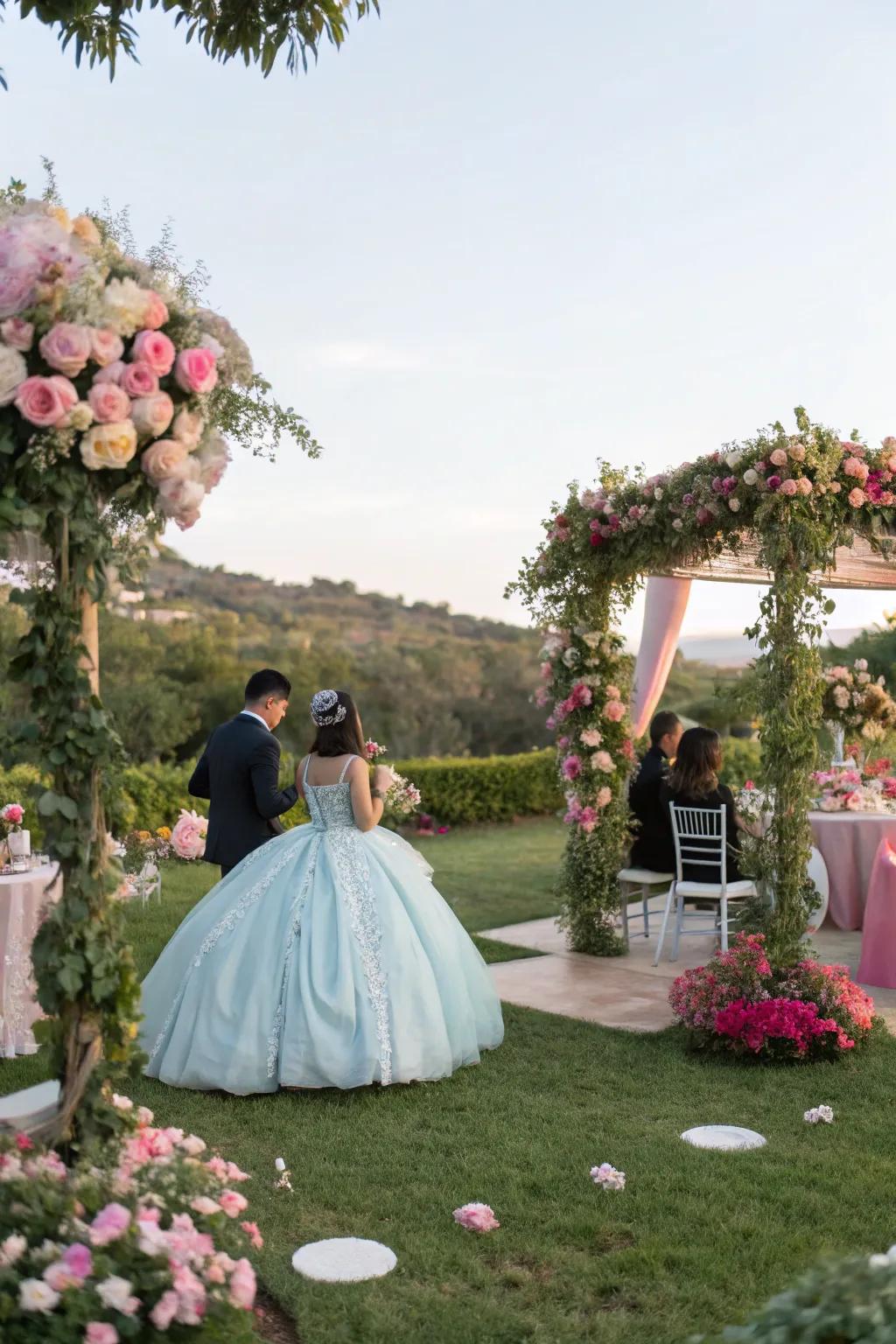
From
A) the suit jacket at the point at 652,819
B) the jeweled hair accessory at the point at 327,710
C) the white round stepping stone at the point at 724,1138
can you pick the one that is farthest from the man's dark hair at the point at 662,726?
the white round stepping stone at the point at 724,1138

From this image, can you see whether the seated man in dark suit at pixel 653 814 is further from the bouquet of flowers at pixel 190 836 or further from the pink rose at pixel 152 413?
the pink rose at pixel 152 413

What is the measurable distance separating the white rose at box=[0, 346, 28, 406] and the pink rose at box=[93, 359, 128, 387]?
152 millimetres

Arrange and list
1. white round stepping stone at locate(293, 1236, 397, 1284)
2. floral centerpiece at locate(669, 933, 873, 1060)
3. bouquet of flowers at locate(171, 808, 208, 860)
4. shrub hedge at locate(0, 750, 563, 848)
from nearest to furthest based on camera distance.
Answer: white round stepping stone at locate(293, 1236, 397, 1284), floral centerpiece at locate(669, 933, 873, 1060), bouquet of flowers at locate(171, 808, 208, 860), shrub hedge at locate(0, 750, 563, 848)

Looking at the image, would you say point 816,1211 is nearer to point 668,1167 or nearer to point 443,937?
point 668,1167

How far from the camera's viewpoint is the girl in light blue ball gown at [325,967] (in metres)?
4.88

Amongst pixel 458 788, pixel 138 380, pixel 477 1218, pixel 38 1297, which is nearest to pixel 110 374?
pixel 138 380

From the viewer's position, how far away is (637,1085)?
16.9ft

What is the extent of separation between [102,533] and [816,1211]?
3.11 metres

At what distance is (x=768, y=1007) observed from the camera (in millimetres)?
5543

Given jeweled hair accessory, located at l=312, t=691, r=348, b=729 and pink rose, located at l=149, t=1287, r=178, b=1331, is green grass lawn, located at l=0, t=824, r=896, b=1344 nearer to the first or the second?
pink rose, located at l=149, t=1287, r=178, b=1331

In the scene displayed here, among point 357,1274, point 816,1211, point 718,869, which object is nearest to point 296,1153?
point 357,1274

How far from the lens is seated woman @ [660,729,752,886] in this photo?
7629mm

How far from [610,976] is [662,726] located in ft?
7.00

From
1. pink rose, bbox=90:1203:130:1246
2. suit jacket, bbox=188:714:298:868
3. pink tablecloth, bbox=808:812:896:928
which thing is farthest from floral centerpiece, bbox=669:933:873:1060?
pink rose, bbox=90:1203:130:1246
